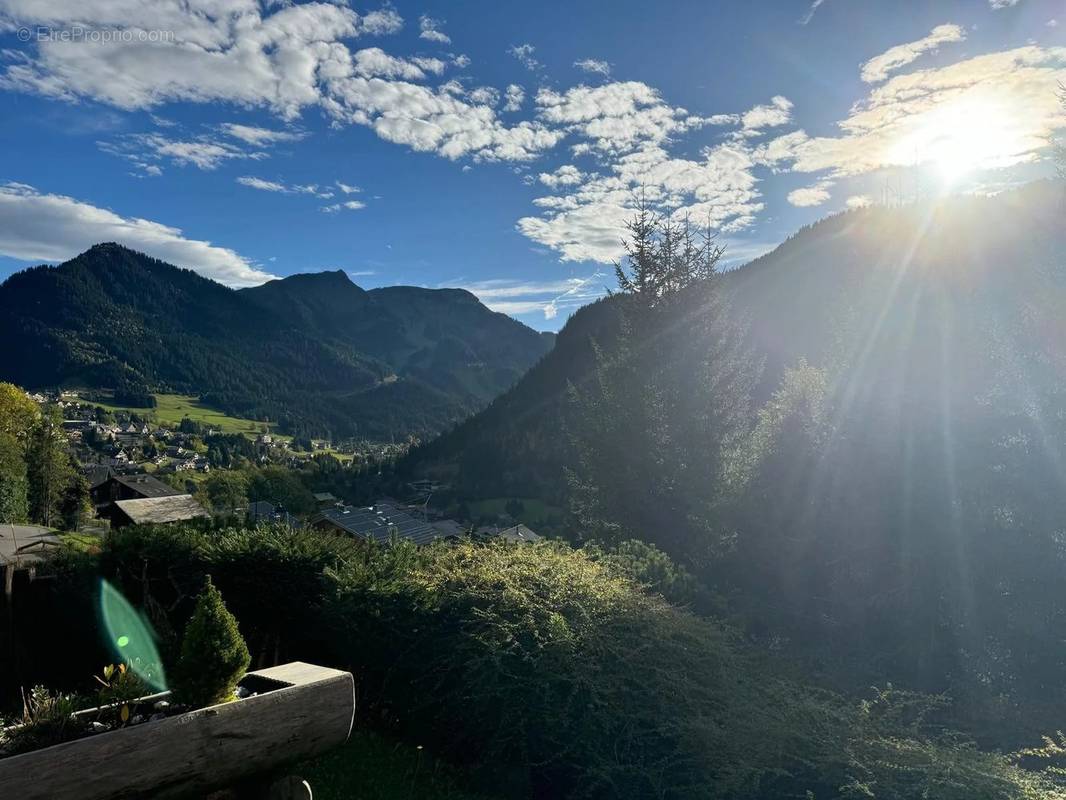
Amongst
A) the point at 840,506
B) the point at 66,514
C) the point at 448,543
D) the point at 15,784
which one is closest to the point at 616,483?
the point at 840,506

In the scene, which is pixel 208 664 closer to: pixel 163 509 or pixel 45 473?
pixel 163 509

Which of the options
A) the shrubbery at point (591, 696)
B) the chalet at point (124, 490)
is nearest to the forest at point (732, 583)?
the shrubbery at point (591, 696)

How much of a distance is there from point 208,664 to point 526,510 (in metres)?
77.7

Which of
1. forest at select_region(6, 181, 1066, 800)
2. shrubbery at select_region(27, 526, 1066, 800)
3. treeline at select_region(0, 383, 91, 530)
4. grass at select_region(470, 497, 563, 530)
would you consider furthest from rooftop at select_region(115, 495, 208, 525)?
grass at select_region(470, 497, 563, 530)

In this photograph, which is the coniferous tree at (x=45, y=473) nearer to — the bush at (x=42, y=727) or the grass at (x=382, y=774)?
the grass at (x=382, y=774)

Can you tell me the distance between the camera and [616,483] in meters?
12.8

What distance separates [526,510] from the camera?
261 feet

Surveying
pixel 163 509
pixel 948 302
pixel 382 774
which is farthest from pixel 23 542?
Answer: pixel 948 302

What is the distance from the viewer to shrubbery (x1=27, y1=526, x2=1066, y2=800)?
12.7ft

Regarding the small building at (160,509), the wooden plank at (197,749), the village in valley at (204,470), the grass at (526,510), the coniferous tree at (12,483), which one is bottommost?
the grass at (526,510)

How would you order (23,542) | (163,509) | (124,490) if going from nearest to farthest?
(23,542)
(163,509)
(124,490)

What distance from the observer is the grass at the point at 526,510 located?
238 feet

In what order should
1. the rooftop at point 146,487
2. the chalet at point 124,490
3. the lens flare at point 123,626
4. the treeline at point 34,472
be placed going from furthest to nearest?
→ the chalet at point 124,490
the rooftop at point 146,487
the treeline at point 34,472
the lens flare at point 123,626

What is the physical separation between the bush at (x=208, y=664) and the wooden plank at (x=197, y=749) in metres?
0.11
